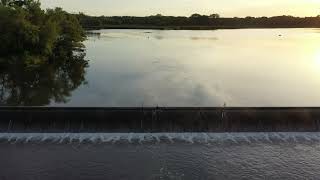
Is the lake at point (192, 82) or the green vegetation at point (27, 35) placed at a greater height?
the green vegetation at point (27, 35)

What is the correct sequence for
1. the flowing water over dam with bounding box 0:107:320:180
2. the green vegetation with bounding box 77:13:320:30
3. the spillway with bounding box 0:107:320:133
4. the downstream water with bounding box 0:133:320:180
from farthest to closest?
the green vegetation with bounding box 77:13:320:30, the spillway with bounding box 0:107:320:133, the flowing water over dam with bounding box 0:107:320:180, the downstream water with bounding box 0:133:320:180

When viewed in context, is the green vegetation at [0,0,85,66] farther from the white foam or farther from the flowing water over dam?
the white foam

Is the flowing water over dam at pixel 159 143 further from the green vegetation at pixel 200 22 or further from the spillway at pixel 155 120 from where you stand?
the green vegetation at pixel 200 22

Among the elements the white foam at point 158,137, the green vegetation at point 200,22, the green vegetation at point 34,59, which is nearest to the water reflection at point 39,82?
the green vegetation at point 34,59

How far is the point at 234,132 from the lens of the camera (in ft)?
51.5

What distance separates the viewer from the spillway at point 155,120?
1553cm

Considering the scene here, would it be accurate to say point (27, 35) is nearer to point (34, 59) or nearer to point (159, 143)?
point (34, 59)

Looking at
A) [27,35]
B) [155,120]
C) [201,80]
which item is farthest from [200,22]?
[155,120]

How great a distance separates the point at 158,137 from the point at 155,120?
792 mm

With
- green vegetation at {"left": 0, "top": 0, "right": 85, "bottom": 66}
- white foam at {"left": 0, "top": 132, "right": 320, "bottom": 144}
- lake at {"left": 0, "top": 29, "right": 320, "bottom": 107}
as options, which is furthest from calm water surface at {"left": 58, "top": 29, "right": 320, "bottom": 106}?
white foam at {"left": 0, "top": 132, "right": 320, "bottom": 144}

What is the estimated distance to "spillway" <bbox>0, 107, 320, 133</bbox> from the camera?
15531 mm

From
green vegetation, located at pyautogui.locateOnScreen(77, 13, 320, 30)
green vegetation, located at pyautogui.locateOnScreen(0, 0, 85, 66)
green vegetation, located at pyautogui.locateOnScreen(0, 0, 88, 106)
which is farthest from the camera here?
green vegetation, located at pyautogui.locateOnScreen(77, 13, 320, 30)

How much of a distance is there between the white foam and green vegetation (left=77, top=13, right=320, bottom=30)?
93.2 meters

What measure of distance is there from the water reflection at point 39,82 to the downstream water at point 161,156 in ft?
22.1
